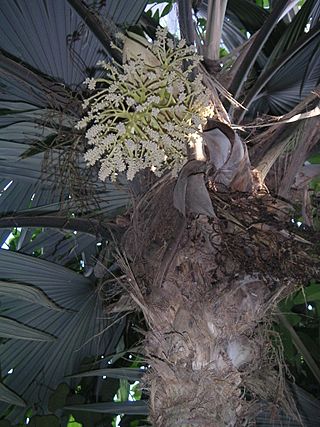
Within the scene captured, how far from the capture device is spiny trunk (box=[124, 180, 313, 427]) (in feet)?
3.62

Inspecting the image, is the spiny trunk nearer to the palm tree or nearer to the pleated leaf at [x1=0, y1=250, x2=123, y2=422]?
the palm tree

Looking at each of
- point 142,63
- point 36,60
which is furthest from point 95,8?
point 142,63

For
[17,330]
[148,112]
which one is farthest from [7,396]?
[148,112]

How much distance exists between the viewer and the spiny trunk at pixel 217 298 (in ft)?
3.62

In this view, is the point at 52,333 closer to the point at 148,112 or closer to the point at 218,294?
the point at 218,294

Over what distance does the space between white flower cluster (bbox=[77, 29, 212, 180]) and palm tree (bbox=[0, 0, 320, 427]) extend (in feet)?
0.16

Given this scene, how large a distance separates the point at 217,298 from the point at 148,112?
0.36m

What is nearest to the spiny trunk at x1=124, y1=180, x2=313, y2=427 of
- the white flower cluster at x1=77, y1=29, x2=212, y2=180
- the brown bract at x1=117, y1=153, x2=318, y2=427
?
the brown bract at x1=117, y1=153, x2=318, y2=427

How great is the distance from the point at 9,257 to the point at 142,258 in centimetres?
37

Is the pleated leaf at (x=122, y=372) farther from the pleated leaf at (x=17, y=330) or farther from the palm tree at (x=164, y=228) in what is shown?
the pleated leaf at (x=17, y=330)

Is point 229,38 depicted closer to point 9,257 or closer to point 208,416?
point 9,257

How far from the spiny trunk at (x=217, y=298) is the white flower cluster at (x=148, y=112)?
14 cm

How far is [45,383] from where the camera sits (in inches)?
68.5

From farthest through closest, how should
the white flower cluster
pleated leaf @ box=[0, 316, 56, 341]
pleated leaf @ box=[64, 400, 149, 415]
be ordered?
1. pleated leaf @ box=[64, 400, 149, 415]
2. pleated leaf @ box=[0, 316, 56, 341]
3. the white flower cluster
